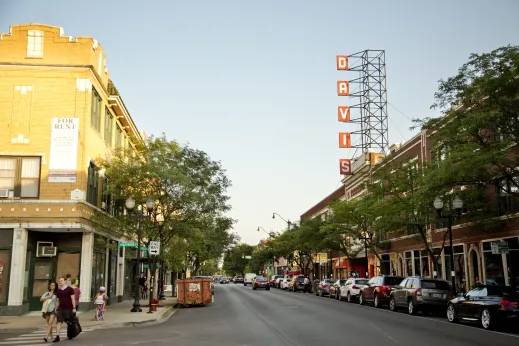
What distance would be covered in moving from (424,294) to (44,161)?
18260 mm

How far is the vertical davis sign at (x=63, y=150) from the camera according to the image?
977 inches

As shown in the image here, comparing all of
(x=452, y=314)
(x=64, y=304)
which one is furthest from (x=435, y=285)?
(x=64, y=304)

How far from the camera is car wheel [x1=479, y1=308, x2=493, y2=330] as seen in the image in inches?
686

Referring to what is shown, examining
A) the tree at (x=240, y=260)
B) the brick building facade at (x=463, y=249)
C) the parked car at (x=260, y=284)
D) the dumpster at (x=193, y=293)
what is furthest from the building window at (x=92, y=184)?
the tree at (x=240, y=260)

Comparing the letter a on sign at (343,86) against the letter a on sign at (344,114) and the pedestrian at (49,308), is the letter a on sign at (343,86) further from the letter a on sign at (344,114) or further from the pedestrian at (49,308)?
the pedestrian at (49,308)

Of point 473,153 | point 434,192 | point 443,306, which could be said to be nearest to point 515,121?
point 473,153

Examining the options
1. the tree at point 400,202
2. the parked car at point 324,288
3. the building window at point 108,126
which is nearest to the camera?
the tree at point 400,202

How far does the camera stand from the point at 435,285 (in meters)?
24.1

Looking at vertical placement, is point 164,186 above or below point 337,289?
above

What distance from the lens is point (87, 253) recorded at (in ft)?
84.5

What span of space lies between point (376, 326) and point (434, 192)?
8.57 m

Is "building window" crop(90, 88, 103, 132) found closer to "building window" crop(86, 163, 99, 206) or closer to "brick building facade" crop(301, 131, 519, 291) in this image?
"building window" crop(86, 163, 99, 206)

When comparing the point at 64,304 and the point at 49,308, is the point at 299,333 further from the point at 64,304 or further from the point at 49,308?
the point at 49,308

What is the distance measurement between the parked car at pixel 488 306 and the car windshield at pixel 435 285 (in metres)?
3.83
